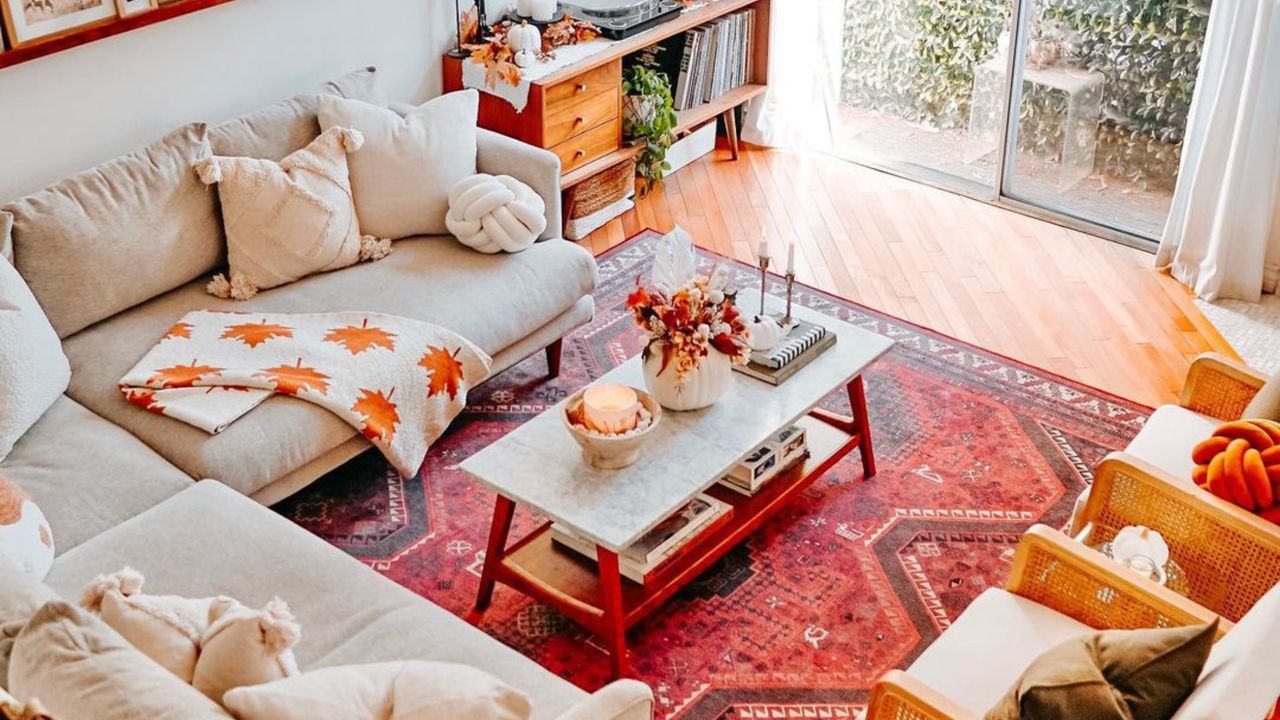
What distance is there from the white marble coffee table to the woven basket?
1.48m

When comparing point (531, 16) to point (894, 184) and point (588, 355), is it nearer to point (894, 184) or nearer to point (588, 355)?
point (588, 355)

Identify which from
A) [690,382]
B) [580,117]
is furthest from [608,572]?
[580,117]

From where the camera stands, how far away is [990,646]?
8.20 feet

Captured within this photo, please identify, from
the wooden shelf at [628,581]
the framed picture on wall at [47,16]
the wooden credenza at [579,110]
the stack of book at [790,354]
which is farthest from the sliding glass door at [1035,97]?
the framed picture on wall at [47,16]

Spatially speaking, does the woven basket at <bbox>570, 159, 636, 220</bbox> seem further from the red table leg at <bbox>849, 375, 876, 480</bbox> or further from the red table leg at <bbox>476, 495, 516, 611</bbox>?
the red table leg at <bbox>476, 495, 516, 611</bbox>

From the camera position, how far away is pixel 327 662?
2.45m

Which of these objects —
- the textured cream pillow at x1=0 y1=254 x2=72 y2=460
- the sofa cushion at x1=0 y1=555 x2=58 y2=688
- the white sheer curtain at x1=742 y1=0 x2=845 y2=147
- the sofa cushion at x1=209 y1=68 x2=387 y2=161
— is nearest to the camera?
the sofa cushion at x1=0 y1=555 x2=58 y2=688

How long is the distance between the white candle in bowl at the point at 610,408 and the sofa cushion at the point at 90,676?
1.18 metres

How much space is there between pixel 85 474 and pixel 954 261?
9.72ft

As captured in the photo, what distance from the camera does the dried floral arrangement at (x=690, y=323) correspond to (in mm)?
3012

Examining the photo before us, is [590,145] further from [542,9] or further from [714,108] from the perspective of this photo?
[714,108]

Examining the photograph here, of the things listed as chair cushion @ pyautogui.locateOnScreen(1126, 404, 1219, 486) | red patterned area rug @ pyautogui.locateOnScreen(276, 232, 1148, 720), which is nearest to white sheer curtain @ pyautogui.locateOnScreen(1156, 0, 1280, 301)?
red patterned area rug @ pyautogui.locateOnScreen(276, 232, 1148, 720)

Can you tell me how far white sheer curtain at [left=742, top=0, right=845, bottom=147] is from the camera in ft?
17.7

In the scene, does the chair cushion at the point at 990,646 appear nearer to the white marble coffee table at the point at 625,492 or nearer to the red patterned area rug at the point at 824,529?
the red patterned area rug at the point at 824,529
